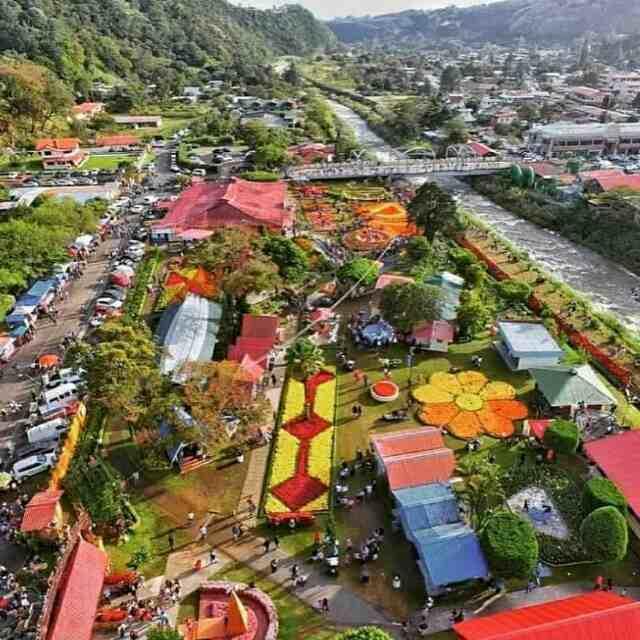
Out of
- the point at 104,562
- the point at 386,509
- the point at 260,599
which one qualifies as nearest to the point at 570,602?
the point at 386,509

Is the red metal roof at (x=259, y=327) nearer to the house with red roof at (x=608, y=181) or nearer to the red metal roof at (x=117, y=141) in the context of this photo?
the house with red roof at (x=608, y=181)

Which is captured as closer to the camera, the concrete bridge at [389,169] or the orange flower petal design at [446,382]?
the orange flower petal design at [446,382]

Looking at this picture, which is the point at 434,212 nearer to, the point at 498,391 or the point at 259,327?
the point at 498,391

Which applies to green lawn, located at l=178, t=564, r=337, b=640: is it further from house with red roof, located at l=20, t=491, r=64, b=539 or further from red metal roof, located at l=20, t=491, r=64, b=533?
red metal roof, located at l=20, t=491, r=64, b=533

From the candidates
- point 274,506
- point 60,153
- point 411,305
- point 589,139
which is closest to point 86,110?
point 60,153

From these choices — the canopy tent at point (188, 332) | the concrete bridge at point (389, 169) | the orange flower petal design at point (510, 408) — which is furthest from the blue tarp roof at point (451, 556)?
the concrete bridge at point (389, 169)

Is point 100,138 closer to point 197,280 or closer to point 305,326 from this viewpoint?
point 197,280
